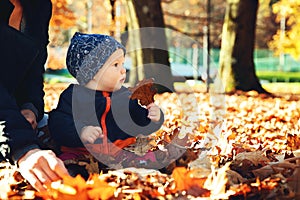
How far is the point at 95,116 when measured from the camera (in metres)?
2.75

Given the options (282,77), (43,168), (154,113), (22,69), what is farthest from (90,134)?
(282,77)

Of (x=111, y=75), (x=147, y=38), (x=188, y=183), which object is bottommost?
(x=188, y=183)

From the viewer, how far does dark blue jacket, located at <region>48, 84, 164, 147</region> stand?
8.98ft

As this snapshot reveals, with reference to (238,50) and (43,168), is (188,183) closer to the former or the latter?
(43,168)

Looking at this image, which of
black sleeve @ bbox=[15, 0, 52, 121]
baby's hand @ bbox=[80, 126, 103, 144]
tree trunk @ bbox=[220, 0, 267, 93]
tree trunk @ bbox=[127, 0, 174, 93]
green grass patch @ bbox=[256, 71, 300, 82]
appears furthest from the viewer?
green grass patch @ bbox=[256, 71, 300, 82]

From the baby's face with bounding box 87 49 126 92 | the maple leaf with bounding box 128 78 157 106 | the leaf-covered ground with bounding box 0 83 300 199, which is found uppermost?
the baby's face with bounding box 87 49 126 92

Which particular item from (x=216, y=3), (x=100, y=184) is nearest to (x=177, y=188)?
(x=100, y=184)

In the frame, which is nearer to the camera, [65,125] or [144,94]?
[65,125]

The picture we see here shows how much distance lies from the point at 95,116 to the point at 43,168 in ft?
2.05

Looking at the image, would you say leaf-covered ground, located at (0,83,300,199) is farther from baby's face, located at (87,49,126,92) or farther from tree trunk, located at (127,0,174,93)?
tree trunk, located at (127,0,174,93)

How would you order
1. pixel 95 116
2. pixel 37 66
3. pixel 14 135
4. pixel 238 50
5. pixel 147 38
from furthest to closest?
pixel 238 50
pixel 147 38
pixel 37 66
pixel 95 116
pixel 14 135

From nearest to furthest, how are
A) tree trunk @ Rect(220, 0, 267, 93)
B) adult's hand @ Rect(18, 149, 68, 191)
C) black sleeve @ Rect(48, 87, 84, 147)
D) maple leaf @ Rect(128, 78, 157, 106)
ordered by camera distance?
1. adult's hand @ Rect(18, 149, 68, 191)
2. black sleeve @ Rect(48, 87, 84, 147)
3. maple leaf @ Rect(128, 78, 157, 106)
4. tree trunk @ Rect(220, 0, 267, 93)

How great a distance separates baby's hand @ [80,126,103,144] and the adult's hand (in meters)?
0.43

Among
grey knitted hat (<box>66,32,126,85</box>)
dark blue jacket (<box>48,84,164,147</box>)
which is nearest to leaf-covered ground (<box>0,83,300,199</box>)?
dark blue jacket (<box>48,84,164,147</box>)
